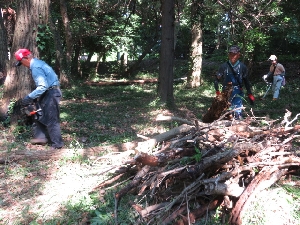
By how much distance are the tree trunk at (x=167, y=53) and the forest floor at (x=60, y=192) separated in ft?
18.8

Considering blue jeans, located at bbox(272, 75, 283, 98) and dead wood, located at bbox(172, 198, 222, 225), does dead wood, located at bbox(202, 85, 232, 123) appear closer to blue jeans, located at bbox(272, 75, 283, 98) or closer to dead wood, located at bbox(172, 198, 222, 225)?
dead wood, located at bbox(172, 198, 222, 225)

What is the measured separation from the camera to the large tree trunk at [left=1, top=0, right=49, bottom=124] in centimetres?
692

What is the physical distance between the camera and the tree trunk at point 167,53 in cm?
1032

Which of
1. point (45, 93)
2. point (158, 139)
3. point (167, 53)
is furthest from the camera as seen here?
point (167, 53)

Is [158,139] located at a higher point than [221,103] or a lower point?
lower

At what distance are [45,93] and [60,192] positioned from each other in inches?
86.8

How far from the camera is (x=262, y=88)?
1450 cm

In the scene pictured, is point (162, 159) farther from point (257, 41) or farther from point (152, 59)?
point (152, 59)

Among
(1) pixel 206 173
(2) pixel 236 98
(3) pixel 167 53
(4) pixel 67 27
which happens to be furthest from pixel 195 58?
(1) pixel 206 173

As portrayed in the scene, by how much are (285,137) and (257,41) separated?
11.1 metres

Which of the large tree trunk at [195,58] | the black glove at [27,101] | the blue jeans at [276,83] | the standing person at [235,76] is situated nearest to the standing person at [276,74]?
the blue jeans at [276,83]

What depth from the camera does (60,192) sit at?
4133 mm

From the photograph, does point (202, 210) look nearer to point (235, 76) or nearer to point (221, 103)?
point (221, 103)

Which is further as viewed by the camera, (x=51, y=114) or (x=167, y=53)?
(x=167, y=53)
